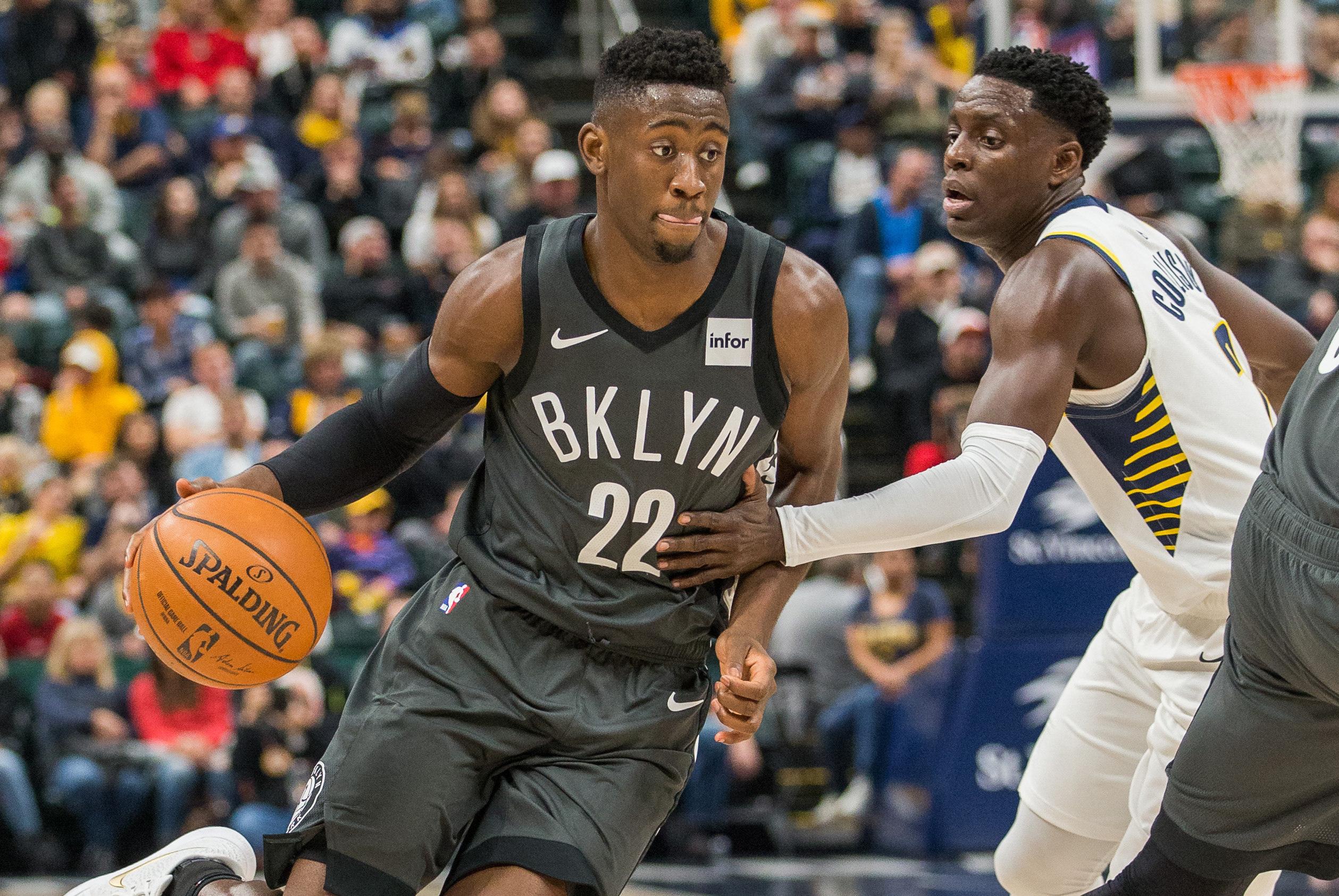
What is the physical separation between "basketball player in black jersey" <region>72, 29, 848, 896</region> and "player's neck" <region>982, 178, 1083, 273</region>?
64 cm

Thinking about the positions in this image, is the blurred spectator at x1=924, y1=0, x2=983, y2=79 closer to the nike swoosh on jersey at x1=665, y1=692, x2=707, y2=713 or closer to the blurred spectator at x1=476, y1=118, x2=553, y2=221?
the blurred spectator at x1=476, y1=118, x2=553, y2=221

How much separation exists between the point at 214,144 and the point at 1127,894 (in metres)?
9.42

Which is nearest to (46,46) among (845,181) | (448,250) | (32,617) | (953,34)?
(448,250)

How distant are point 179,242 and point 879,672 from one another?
580 cm

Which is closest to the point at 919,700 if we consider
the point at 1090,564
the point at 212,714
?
the point at 1090,564

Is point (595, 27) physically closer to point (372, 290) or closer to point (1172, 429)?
point (372, 290)

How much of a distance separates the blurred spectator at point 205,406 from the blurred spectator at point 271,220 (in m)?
1.21

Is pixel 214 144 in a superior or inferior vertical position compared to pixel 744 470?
inferior

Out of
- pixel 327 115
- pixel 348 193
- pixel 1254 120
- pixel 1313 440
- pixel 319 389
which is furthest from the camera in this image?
pixel 327 115

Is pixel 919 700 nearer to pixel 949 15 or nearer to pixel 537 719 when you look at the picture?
pixel 537 719

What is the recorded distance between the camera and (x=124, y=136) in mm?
11227

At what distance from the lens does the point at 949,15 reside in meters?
12.1

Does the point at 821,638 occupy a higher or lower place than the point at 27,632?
lower

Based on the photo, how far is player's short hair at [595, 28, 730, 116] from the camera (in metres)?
3.12
